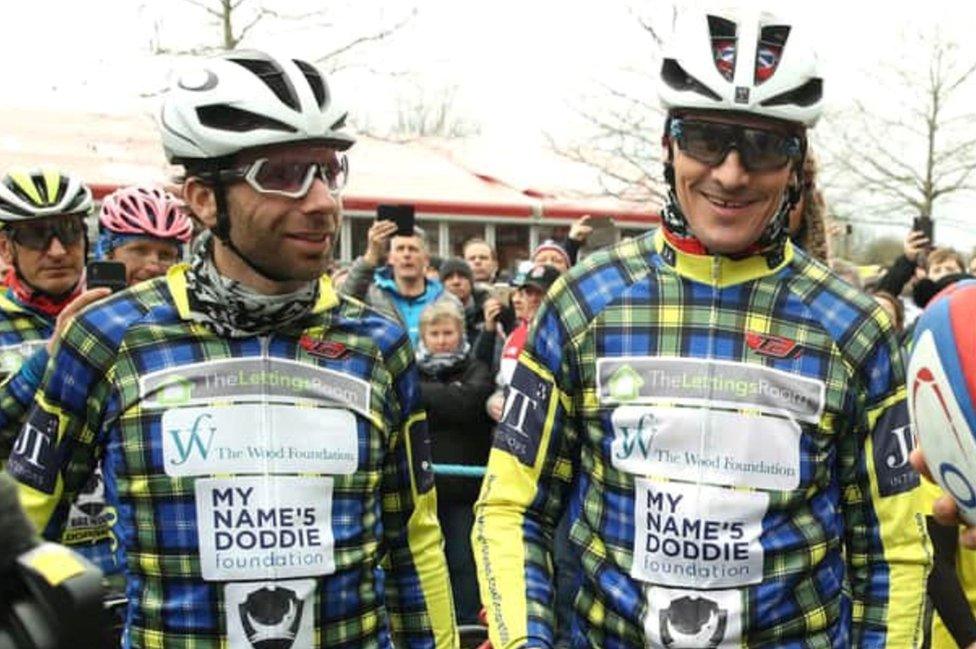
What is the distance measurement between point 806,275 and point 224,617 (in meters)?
1.59

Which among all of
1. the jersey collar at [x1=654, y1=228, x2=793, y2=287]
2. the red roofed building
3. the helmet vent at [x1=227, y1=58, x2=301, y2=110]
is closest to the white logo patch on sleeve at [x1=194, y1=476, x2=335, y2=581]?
the helmet vent at [x1=227, y1=58, x2=301, y2=110]

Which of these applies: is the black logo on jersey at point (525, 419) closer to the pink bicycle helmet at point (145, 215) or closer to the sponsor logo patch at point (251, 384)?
the sponsor logo patch at point (251, 384)

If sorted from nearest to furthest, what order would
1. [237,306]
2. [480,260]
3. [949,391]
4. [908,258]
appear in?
[949,391] < [237,306] < [908,258] < [480,260]

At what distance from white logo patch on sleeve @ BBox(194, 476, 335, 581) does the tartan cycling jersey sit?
271 mm

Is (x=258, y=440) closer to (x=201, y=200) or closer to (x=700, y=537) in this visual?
(x=201, y=200)

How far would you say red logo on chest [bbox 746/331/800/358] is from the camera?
2809mm

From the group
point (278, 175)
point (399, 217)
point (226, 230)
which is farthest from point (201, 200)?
point (399, 217)

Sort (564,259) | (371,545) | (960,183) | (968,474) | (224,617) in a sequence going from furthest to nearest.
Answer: (960,183) → (564,259) → (371,545) → (224,617) → (968,474)

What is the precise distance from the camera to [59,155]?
2864 centimetres

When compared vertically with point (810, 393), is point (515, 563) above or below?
below

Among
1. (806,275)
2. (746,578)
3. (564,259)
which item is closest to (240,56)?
(806,275)

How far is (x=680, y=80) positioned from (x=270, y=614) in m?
1.61

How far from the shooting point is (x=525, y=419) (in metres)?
2.92

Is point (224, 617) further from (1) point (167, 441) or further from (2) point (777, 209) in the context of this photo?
(2) point (777, 209)
